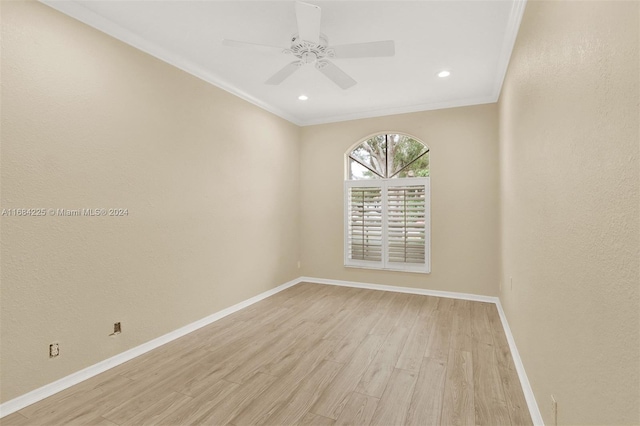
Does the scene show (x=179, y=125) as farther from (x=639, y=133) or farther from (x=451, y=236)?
(x=451, y=236)

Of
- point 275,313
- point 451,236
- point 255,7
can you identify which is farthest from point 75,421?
point 451,236

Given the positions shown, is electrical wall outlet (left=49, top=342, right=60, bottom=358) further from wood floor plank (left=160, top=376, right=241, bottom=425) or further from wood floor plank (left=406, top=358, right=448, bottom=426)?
wood floor plank (left=406, top=358, right=448, bottom=426)

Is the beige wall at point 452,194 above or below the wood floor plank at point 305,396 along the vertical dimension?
above

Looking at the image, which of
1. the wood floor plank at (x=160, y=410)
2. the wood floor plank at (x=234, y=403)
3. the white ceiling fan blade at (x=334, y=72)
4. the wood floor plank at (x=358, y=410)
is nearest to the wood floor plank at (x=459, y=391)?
the wood floor plank at (x=358, y=410)

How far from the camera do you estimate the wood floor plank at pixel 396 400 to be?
1.85 m

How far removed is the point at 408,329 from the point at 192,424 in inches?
85.4

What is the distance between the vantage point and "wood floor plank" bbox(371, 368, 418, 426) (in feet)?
6.07

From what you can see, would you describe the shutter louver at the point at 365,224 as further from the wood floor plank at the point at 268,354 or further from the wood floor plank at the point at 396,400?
the wood floor plank at the point at 396,400

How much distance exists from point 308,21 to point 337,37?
2.36 ft

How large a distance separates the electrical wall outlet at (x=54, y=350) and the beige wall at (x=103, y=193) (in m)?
0.03

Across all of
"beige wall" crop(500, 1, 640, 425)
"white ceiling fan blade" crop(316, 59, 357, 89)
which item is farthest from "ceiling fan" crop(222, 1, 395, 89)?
"beige wall" crop(500, 1, 640, 425)

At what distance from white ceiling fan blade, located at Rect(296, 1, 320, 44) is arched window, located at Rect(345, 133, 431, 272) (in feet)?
9.05

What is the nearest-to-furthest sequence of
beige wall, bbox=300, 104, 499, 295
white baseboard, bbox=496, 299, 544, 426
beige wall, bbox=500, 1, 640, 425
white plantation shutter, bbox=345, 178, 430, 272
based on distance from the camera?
beige wall, bbox=500, 1, 640, 425, white baseboard, bbox=496, 299, 544, 426, beige wall, bbox=300, 104, 499, 295, white plantation shutter, bbox=345, 178, 430, 272

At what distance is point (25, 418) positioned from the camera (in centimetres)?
186
